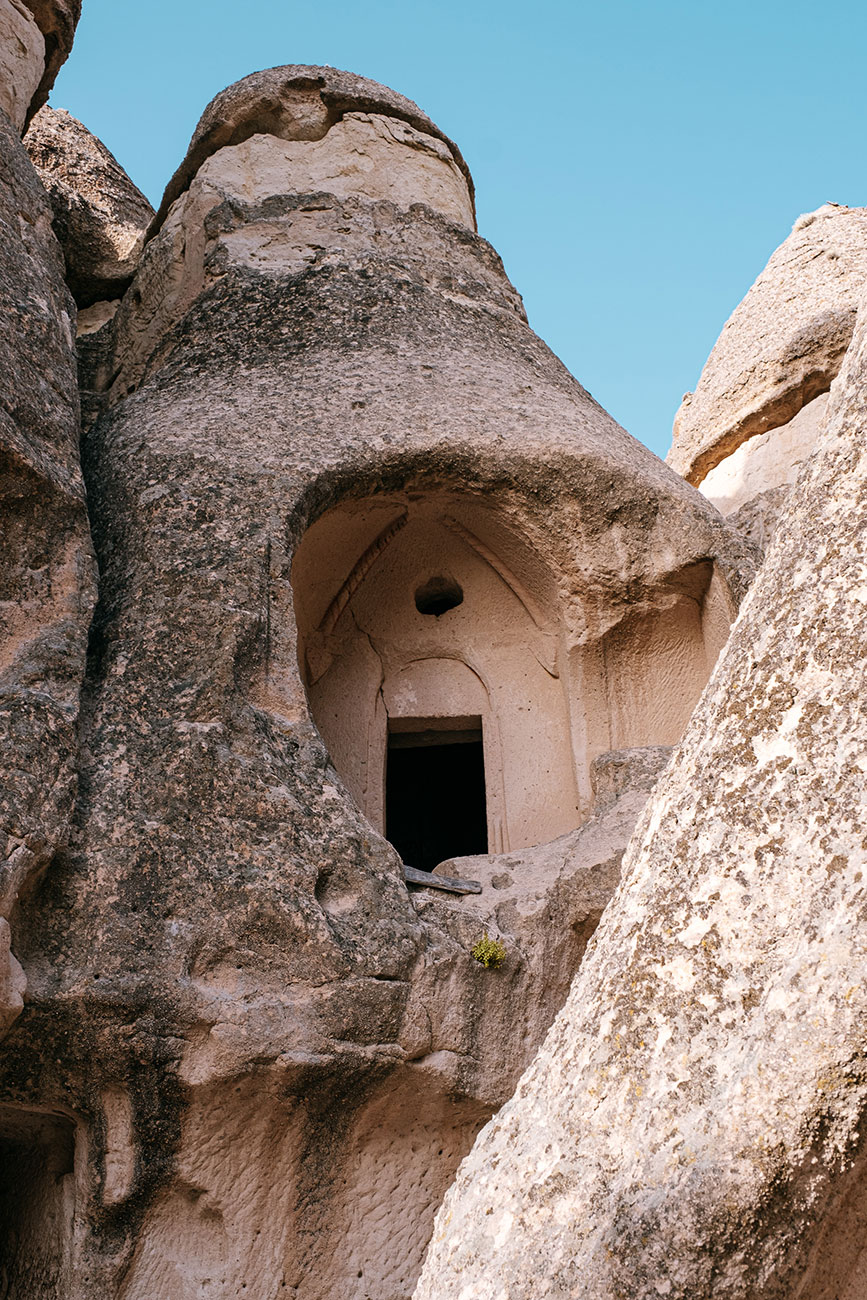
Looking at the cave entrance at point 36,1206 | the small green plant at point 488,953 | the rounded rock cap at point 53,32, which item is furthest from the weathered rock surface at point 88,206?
the cave entrance at point 36,1206

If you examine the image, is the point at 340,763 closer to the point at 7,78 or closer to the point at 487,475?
the point at 487,475

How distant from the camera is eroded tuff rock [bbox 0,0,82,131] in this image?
317 inches

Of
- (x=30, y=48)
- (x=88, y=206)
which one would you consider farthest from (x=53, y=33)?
(x=88, y=206)

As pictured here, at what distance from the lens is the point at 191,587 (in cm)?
543

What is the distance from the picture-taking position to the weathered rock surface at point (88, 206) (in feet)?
30.1

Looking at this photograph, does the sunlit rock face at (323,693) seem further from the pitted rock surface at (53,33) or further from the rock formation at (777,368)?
the rock formation at (777,368)

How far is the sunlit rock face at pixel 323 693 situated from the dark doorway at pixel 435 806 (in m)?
0.41

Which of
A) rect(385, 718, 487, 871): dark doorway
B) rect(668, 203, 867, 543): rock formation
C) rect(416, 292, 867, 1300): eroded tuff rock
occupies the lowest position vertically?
rect(416, 292, 867, 1300): eroded tuff rock

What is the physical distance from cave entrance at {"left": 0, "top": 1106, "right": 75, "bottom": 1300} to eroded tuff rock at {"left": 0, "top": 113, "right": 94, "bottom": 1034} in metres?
0.79

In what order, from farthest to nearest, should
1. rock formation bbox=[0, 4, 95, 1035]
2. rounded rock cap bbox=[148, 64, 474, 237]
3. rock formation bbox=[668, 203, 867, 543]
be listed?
rock formation bbox=[668, 203, 867, 543], rounded rock cap bbox=[148, 64, 474, 237], rock formation bbox=[0, 4, 95, 1035]

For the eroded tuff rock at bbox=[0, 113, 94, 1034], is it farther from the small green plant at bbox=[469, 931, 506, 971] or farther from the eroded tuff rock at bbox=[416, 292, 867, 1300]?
the eroded tuff rock at bbox=[416, 292, 867, 1300]

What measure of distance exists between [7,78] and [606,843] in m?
5.96

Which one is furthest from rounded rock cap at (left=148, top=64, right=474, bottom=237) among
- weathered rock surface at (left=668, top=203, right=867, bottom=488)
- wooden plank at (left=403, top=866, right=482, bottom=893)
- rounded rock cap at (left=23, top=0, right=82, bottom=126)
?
wooden plank at (left=403, top=866, right=482, bottom=893)

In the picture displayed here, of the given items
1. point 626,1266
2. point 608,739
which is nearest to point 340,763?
point 608,739
